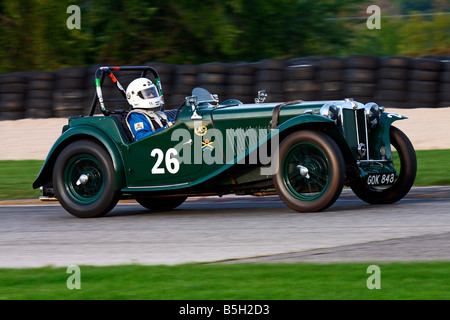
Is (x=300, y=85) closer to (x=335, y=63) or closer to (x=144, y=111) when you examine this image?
(x=335, y=63)

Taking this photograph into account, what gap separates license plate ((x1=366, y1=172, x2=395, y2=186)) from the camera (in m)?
7.80

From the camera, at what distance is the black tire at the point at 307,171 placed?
7.48m

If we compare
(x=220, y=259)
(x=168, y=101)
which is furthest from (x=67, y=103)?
(x=220, y=259)

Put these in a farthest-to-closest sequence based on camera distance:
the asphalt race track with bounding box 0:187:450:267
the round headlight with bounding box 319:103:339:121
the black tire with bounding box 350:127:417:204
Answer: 1. the black tire with bounding box 350:127:417:204
2. the round headlight with bounding box 319:103:339:121
3. the asphalt race track with bounding box 0:187:450:267

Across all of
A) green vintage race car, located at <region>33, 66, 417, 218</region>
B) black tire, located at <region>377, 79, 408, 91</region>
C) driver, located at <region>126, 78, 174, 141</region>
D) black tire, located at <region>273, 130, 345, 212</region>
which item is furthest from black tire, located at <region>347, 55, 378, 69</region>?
black tire, located at <region>273, 130, 345, 212</region>

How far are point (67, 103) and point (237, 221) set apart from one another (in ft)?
35.6

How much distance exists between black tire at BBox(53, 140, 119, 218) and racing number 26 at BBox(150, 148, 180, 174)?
0.47m

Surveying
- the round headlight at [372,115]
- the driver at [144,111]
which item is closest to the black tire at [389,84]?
the round headlight at [372,115]

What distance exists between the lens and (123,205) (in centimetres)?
989

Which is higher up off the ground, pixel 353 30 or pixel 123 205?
pixel 353 30

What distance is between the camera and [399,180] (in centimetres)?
820

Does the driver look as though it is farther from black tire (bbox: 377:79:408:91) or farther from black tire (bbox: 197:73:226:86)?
black tire (bbox: 377:79:408:91)

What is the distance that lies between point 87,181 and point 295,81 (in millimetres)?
8263
